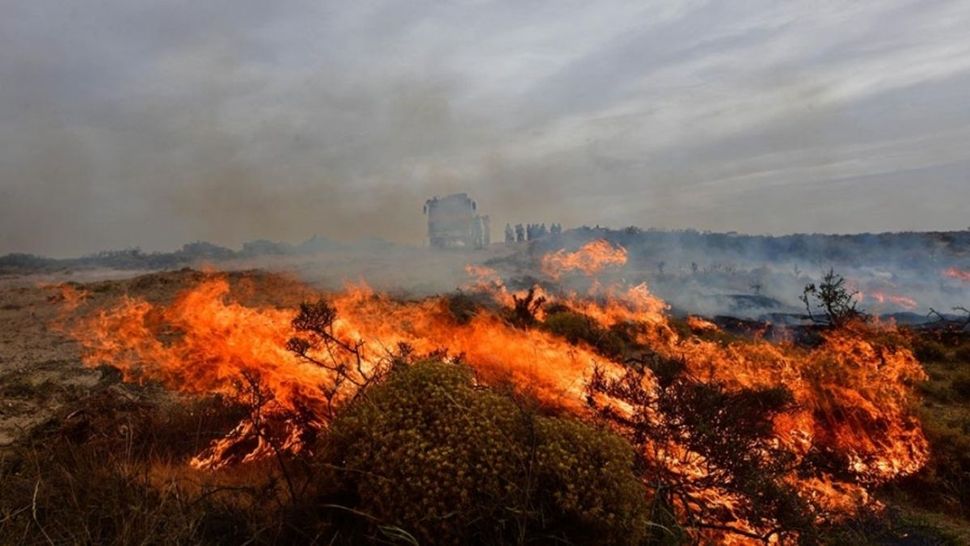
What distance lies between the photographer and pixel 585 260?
32.3 meters

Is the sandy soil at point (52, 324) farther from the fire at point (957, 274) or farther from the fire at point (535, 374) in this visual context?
the fire at point (957, 274)

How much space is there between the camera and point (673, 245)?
4278cm

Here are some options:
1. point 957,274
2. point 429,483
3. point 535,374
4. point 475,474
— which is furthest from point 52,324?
point 957,274

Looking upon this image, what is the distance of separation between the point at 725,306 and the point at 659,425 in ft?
87.1

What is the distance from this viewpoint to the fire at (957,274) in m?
35.5

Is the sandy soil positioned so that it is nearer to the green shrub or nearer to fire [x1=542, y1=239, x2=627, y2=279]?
the green shrub

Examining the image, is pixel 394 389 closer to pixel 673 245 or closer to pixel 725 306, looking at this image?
pixel 725 306

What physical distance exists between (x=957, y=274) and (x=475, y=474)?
4432cm

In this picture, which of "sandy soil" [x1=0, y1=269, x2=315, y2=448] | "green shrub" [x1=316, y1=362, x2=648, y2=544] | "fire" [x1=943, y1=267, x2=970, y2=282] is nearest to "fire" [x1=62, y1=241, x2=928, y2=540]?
"green shrub" [x1=316, y1=362, x2=648, y2=544]

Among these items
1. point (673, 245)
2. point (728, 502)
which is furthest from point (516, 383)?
point (673, 245)

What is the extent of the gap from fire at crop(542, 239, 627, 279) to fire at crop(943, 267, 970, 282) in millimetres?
20419

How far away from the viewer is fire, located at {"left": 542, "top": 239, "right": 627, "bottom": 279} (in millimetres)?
30961

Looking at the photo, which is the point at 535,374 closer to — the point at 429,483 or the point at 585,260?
the point at 429,483

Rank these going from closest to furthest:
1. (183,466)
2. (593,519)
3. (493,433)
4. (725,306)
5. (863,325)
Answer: (593,519) < (493,433) < (183,466) < (863,325) < (725,306)
